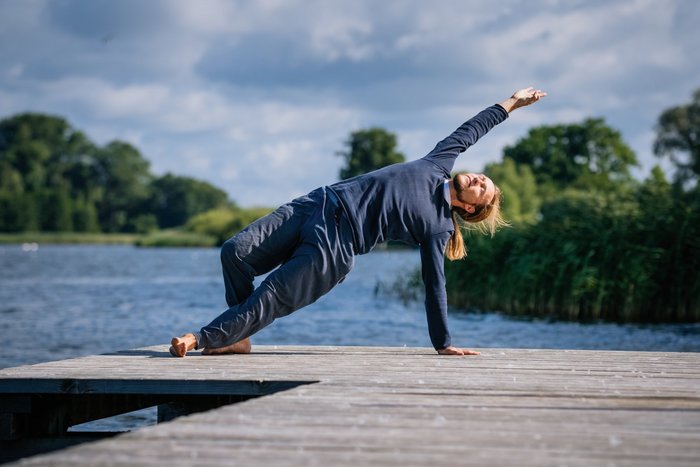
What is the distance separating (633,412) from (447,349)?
2.20 meters

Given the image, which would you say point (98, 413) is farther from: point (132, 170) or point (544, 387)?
point (132, 170)

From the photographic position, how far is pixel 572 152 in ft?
259

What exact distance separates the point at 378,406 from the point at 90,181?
115148 mm

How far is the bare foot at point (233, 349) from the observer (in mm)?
5707

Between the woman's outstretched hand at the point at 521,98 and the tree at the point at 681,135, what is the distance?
45116mm

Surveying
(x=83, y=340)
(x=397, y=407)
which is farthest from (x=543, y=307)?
(x=397, y=407)

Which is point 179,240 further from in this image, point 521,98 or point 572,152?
point 521,98

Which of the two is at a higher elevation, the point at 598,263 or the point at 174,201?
the point at 174,201

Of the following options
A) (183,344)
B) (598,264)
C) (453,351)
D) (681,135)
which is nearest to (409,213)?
(453,351)

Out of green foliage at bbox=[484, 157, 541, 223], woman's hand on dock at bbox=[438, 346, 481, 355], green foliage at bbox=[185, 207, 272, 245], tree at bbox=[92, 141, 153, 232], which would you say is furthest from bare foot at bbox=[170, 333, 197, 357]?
tree at bbox=[92, 141, 153, 232]

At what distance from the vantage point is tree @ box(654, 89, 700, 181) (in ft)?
159

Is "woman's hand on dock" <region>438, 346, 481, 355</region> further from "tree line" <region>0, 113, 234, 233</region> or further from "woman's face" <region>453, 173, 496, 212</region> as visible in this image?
"tree line" <region>0, 113, 234, 233</region>

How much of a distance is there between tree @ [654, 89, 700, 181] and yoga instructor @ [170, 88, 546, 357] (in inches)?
1806

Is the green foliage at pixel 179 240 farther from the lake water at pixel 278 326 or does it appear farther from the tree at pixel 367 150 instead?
the lake water at pixel 278 326
